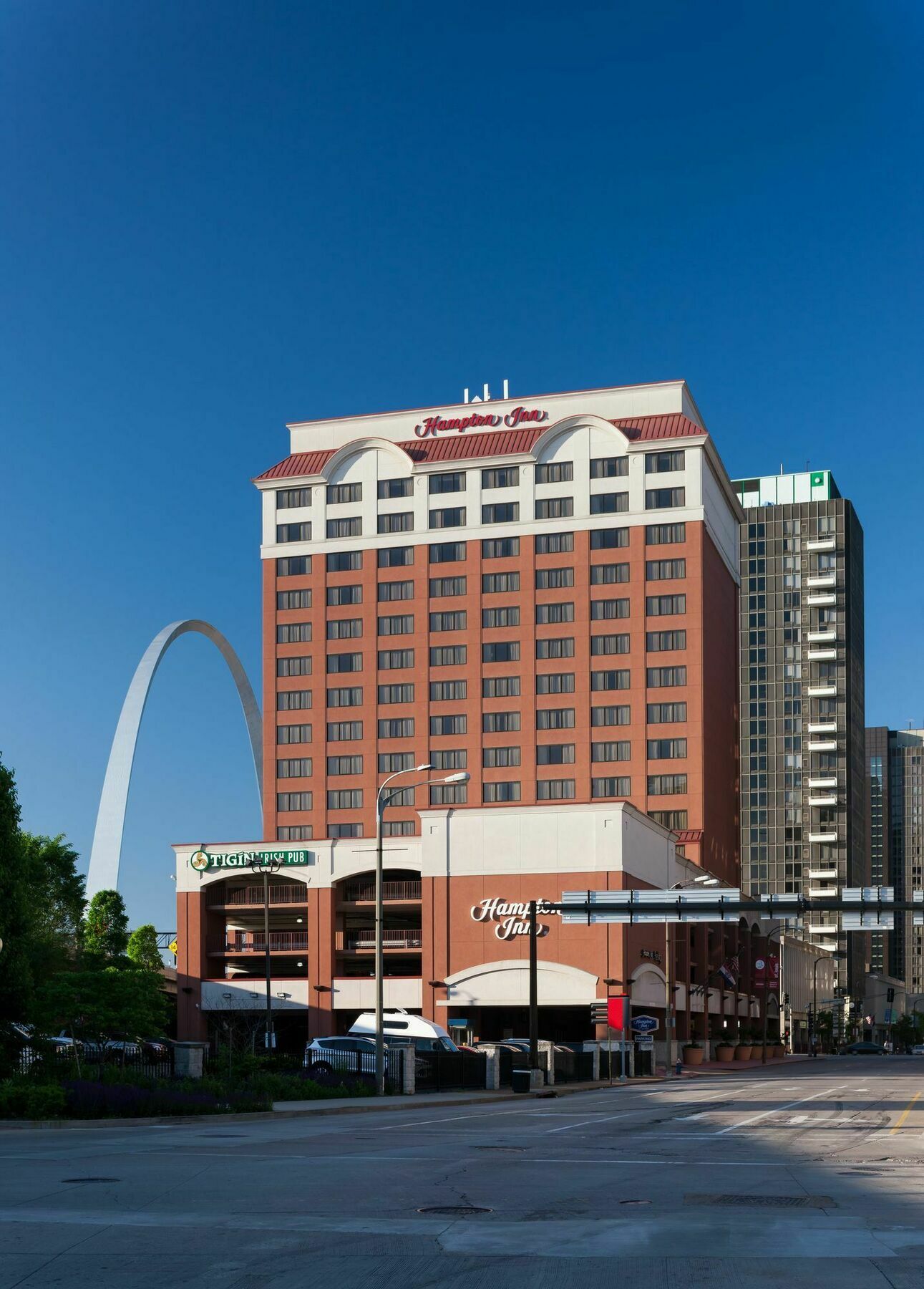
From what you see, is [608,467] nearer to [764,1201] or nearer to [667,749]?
[667,749]

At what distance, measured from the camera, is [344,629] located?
132 meters

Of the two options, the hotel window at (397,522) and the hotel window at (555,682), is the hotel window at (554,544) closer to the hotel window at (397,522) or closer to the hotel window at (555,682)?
the hotel window at (555,682)

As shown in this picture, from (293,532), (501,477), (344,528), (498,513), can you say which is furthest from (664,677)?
(293,532)

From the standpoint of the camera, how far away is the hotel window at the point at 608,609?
125688 millimetres

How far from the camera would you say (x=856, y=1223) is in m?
15.4

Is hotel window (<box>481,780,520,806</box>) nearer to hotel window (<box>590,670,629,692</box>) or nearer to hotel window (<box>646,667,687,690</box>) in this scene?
hotel window (<box>590,670,629,692</box>)

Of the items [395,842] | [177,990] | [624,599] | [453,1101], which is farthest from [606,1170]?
[624,599]

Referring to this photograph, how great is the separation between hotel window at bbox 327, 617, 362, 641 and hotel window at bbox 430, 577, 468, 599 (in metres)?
7.01

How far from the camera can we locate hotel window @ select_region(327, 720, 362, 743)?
13025cm

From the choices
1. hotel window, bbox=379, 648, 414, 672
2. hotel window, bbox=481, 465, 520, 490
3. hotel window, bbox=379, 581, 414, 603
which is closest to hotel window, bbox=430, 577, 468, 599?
hotel window, bbox=379, 581, 414, 603

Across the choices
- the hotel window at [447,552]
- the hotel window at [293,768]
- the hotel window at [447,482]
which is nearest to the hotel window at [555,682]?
the hotel window at [447,552]

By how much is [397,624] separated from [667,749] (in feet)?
85.2

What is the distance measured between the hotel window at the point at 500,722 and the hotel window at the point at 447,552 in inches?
551

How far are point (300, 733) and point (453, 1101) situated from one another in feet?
289
